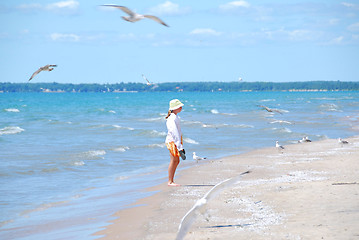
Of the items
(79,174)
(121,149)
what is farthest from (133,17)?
(121,149)

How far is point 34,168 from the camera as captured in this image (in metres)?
15.6

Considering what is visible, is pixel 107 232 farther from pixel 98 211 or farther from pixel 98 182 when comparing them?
pixel 98 182

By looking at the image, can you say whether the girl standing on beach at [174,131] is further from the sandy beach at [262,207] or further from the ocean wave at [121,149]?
the ocean wave at [121,149]

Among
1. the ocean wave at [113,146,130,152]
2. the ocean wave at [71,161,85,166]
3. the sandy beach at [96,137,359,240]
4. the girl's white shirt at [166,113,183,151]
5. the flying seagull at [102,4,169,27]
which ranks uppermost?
the flying seagull at [102,4,169,27]

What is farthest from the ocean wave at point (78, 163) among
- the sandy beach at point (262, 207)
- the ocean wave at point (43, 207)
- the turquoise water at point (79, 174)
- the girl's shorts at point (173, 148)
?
the girl's shorts at point (173, 148)

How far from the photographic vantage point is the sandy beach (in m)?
6.70

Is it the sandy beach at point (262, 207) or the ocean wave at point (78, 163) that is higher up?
the sandy beach at point (262, 207)

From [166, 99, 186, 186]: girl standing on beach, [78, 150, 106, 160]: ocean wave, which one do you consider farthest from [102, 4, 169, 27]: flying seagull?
[78, 150, 106, 160]: ocean wave

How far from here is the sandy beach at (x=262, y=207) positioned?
264 inches

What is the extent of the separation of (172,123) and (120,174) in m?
4.15

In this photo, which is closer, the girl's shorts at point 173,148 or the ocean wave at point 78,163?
the girl's shorts at point 173,148

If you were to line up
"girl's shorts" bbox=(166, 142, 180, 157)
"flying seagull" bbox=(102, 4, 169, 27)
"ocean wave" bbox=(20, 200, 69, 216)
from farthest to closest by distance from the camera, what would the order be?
"girl's shorts" bbox=(166, 142, 180, 157)
"ocean wave" bbox=(20, 200, 69, 216)
"flying seagull" bbox=(102, 4, 169, 27)

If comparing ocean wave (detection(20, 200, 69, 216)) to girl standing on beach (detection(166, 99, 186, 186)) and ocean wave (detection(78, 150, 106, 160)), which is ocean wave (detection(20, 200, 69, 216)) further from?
ocean wave (detection(78, 150, 106, 160))

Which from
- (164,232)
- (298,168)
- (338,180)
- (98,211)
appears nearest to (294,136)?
(298,168)
